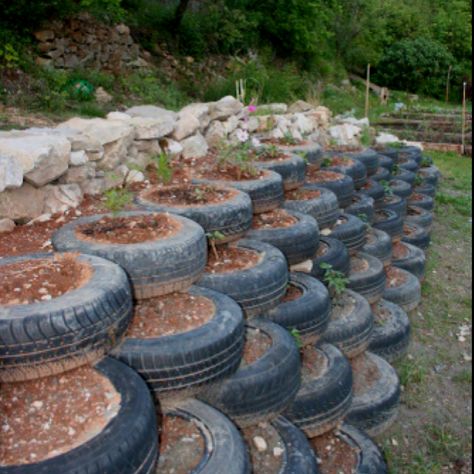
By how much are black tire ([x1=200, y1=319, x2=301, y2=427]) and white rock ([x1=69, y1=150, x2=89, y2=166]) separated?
255cm

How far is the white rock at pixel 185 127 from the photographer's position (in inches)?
255

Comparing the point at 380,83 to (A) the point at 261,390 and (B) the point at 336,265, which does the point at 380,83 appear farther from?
(A) the point at 261,390

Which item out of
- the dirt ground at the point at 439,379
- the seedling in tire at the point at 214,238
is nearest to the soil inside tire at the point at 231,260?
the seedling in tire at the point at 214,238

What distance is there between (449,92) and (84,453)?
2901cm

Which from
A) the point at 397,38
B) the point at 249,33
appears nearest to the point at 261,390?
the point at 249,33

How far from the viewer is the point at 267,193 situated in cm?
486

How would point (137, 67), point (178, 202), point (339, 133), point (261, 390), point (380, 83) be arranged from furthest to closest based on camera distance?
point (380, 83), point (137, 67), point (339, 133), point (178, 202), point (261, 390)

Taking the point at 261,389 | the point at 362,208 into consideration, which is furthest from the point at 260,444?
the point at 362,208

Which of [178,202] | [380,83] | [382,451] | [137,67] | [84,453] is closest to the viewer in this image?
[84,453]

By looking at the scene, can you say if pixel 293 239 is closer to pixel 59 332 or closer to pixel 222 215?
pixel 222 215

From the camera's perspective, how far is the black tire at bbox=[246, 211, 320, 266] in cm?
448

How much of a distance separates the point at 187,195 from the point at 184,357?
1.88 metres

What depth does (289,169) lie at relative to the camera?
5586mm

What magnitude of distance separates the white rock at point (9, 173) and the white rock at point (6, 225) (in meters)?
0.26
